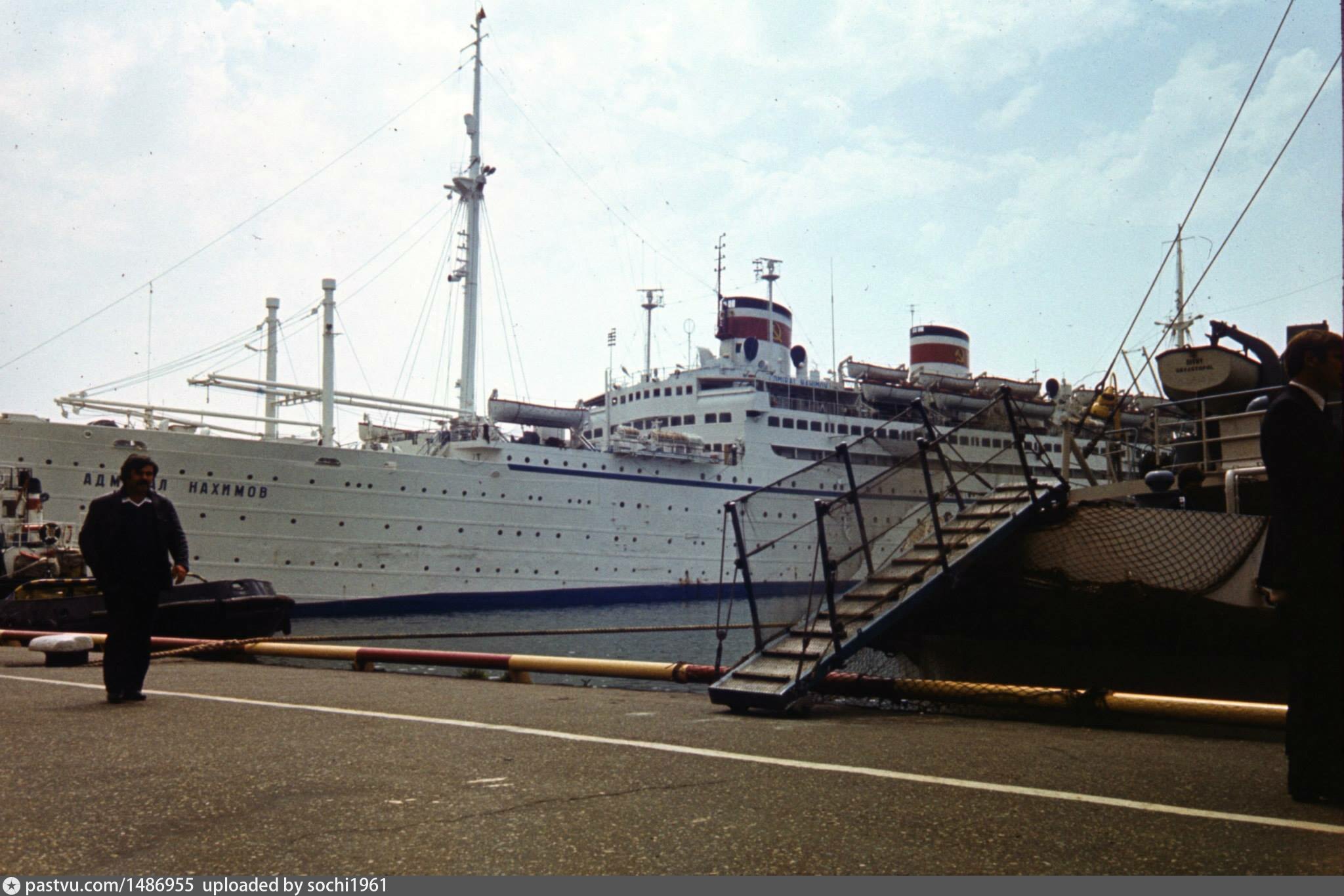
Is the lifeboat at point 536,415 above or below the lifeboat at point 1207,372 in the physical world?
above

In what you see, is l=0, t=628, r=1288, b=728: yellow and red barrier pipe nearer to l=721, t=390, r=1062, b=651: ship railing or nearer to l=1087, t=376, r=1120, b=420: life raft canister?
l=721, t=390, r=1062, b=651: ship railing

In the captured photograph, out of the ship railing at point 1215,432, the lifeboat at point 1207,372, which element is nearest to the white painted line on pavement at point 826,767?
the ship railing at point 1215,432

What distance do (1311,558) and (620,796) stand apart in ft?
7.15

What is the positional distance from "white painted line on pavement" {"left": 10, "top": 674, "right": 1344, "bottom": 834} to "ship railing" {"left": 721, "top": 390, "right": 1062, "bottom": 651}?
2.12 meters

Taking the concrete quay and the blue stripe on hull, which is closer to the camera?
the concrete quay

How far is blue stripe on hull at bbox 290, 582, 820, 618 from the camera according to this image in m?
27.5

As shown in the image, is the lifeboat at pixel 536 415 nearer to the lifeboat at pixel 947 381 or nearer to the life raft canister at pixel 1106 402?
the lifeboat at pixel 947 381

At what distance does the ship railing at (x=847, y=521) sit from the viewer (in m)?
6.44

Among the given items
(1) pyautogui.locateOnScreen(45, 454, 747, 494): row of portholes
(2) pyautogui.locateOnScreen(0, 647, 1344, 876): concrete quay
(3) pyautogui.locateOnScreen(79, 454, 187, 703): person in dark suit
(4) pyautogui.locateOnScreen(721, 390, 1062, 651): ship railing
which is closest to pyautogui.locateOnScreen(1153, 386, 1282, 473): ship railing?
(4) pyautogui.locateOnScreen(721, 390, 1062, 651): ship railing

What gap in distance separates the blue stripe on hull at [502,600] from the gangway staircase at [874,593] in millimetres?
18290

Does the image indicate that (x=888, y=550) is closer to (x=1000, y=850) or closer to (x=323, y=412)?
(x=1000, y=850)

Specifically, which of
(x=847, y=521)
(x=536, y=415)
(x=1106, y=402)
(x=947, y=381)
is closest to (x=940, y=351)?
(x=947, y=381)

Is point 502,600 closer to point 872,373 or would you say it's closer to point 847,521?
point 872,373

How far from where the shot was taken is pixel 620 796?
305 cm
